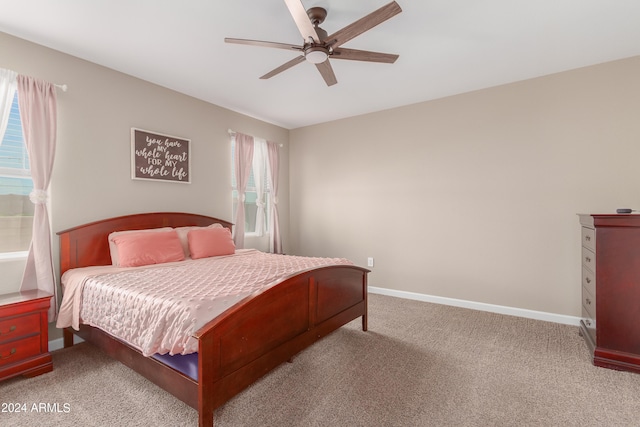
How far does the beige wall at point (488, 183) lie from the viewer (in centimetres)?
288

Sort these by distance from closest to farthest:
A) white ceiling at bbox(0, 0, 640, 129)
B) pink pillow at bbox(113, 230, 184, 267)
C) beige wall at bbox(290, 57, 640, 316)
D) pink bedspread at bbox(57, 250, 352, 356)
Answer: pink bedspread at bbox(57, 250, 352, 356) < white ceiling at bbox(0, 0, 640, 129) < pink pillow at bbox(113, 230, 184, 267) < beige wall at bbox(290, 57, 640, 316)

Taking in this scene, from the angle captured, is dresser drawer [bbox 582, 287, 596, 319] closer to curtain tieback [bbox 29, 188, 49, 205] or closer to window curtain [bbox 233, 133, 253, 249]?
window curtain [bbox 233, 133, 253, 249]

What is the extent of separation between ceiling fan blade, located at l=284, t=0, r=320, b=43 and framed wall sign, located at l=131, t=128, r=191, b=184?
2.17 m

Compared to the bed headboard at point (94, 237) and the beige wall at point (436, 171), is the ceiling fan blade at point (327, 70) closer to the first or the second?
the beige wall at point (436, 171)

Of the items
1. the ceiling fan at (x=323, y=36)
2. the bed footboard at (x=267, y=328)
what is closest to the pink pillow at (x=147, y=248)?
the bed footboard at (x=267, y=328)

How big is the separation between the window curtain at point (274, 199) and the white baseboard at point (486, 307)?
1.59m

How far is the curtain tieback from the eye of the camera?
239 cm

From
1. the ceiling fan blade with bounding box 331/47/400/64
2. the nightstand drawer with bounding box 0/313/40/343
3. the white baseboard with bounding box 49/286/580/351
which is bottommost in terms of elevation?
the white baseboard with bounding box 49/286/580/351

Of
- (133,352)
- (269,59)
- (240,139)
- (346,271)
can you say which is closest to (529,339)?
(346,271)

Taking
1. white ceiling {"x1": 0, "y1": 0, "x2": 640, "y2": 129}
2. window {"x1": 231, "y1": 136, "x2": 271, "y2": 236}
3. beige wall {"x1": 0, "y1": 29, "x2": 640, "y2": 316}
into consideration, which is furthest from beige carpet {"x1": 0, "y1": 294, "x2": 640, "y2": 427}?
white ceiling {"x1": 0, "y1": 0, "x2": 640, "y2": 129}

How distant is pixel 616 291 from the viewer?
2176 millimetres

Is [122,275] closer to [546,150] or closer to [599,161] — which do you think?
[546,150]

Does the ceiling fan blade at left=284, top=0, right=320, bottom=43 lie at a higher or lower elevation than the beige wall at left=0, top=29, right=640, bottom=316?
higher

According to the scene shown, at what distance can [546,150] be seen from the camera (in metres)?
3.11
